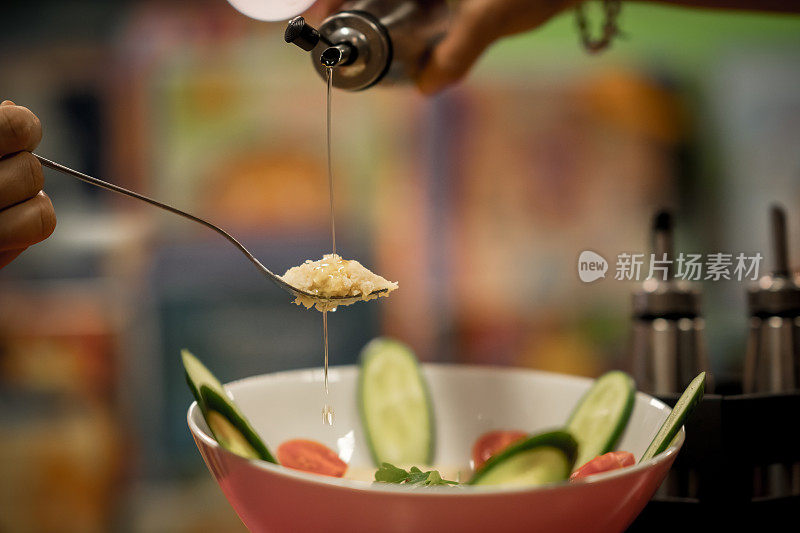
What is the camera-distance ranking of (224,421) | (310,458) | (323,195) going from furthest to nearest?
1. (323,195)
2. (310,458)
3. (224,421)

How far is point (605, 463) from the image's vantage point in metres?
0.41

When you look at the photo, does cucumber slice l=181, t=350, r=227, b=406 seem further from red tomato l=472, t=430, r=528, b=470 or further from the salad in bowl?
red tomato l=472, t=430, r=528, b=470

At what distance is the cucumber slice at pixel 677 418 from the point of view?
1.20ft

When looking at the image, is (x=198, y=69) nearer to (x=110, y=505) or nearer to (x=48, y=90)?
(x=48, y=90)

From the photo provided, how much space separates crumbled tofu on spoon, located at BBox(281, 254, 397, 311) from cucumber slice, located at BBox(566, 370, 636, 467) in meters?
0.17

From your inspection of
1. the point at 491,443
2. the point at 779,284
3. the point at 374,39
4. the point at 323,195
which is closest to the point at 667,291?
the point at 779,284

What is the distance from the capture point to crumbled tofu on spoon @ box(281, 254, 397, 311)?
50cm

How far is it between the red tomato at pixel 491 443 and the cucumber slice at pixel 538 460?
16 centimetres

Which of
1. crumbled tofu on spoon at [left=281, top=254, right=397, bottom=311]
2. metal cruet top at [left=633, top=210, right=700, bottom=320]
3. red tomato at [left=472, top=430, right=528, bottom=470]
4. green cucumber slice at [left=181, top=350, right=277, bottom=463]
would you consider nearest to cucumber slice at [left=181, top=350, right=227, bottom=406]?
green cucumber slice at [left=181, top=350, right=277, bottom=463]

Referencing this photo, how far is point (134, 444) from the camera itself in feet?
5.17

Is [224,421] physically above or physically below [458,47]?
below

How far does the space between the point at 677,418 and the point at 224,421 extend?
27 cm

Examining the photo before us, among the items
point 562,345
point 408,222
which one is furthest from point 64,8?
point 562,345

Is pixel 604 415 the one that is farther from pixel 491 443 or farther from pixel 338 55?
pixel 338 55
